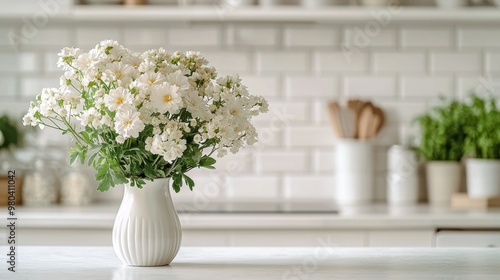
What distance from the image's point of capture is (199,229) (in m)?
2.96

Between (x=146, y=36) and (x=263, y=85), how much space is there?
21.7 inches

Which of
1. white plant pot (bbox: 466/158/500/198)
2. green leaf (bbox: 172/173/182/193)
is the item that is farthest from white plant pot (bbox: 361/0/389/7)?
green leaf (bbox: 172/173/182/193)

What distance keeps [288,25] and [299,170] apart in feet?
2.07

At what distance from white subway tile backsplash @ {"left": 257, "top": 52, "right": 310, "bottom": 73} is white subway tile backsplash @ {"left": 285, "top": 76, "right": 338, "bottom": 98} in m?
0.04

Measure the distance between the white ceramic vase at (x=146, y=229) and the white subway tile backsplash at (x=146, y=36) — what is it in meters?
1.95

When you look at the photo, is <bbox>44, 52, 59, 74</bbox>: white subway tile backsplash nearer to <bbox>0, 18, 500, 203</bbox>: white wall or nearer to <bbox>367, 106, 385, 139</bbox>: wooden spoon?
<bbox>0, 18, 500, 203</bbox>: white wall

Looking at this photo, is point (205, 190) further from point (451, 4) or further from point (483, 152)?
point (451, 4)

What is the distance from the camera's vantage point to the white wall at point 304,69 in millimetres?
3594

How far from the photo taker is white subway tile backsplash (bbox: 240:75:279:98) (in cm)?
360

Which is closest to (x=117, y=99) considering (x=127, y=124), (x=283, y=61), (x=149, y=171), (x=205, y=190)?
(x=127, y=124)

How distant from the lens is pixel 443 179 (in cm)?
345

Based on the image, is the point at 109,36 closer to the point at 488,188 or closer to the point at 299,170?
the point at 299,170

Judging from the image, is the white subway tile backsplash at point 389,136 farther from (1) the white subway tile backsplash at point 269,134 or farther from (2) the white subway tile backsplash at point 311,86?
(1) the white subway tile backsplash at point 269,134

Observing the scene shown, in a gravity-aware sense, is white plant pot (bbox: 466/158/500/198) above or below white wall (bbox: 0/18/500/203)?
below
